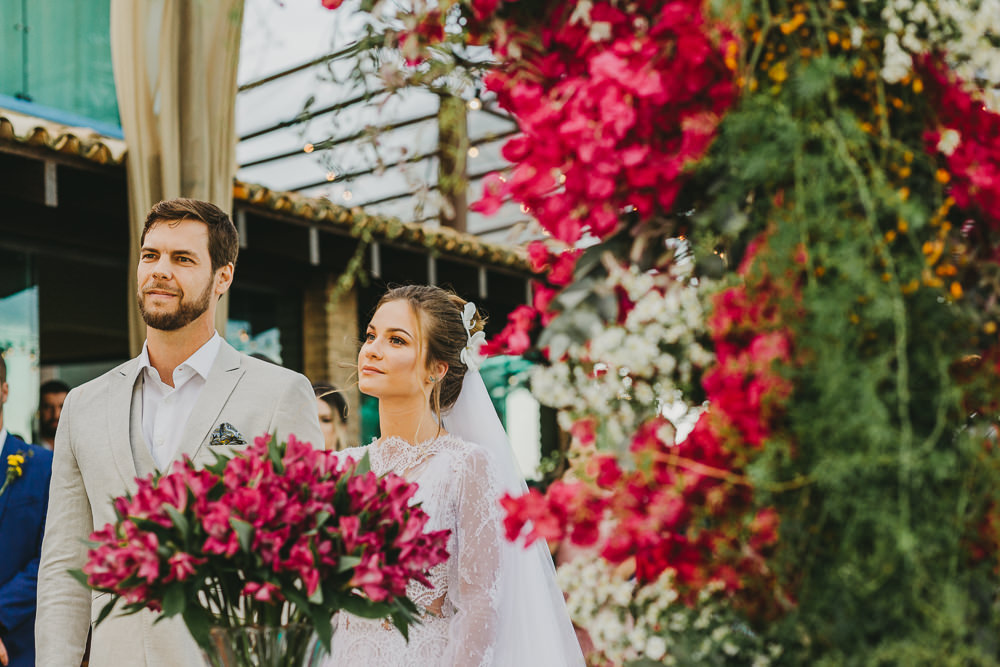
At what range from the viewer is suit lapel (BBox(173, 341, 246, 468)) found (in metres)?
2.17

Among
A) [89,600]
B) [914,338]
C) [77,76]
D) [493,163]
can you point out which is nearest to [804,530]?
[914,338]

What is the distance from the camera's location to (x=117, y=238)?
17.8ft

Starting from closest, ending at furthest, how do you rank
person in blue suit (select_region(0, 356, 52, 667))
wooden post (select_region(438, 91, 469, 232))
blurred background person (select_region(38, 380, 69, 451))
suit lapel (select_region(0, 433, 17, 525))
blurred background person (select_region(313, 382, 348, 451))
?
1. wooden post (select_region(438, 91, 469, 232))
2. person in blue suit (select_region(0, 356, 52, 667))
3. suit lapel (select_region(0, 433, 17, 525))
4. blurred background person (select_region(313, 382, 348, 451))
5. blurred background person (select_region(38, 380, 69, 451))

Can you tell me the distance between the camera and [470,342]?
9.18 feet

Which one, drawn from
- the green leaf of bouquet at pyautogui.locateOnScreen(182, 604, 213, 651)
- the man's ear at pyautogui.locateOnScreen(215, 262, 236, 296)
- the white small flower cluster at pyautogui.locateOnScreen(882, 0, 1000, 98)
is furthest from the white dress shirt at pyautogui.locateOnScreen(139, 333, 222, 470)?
the white small flower cluster at pyautogui.locateOnScreen(882, 0, 1000, 98)

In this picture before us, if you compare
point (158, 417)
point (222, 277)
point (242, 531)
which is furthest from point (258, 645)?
point (222, 277)

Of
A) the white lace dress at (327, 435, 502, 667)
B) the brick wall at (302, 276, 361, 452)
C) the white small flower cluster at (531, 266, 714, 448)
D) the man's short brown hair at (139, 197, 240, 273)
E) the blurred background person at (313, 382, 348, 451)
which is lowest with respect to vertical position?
the white lace dress at (327, 435, 502, 667)

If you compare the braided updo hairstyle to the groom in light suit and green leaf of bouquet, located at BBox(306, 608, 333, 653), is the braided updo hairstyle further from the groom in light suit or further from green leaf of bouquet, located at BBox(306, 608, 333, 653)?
green leaf of bouquet, located at BBox(306, 608, 333, 653)

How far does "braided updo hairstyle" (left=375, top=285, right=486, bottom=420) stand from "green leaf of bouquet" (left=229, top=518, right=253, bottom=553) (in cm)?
137

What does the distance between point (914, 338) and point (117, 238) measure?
17.2 feet

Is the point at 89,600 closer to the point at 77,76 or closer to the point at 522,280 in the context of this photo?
the point at 77,76

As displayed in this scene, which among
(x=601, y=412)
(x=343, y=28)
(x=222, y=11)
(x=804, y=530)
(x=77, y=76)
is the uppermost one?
(x=77, y=76)

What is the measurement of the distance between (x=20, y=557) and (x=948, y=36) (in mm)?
3013

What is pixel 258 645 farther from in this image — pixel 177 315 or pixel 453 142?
pixel 177 315
